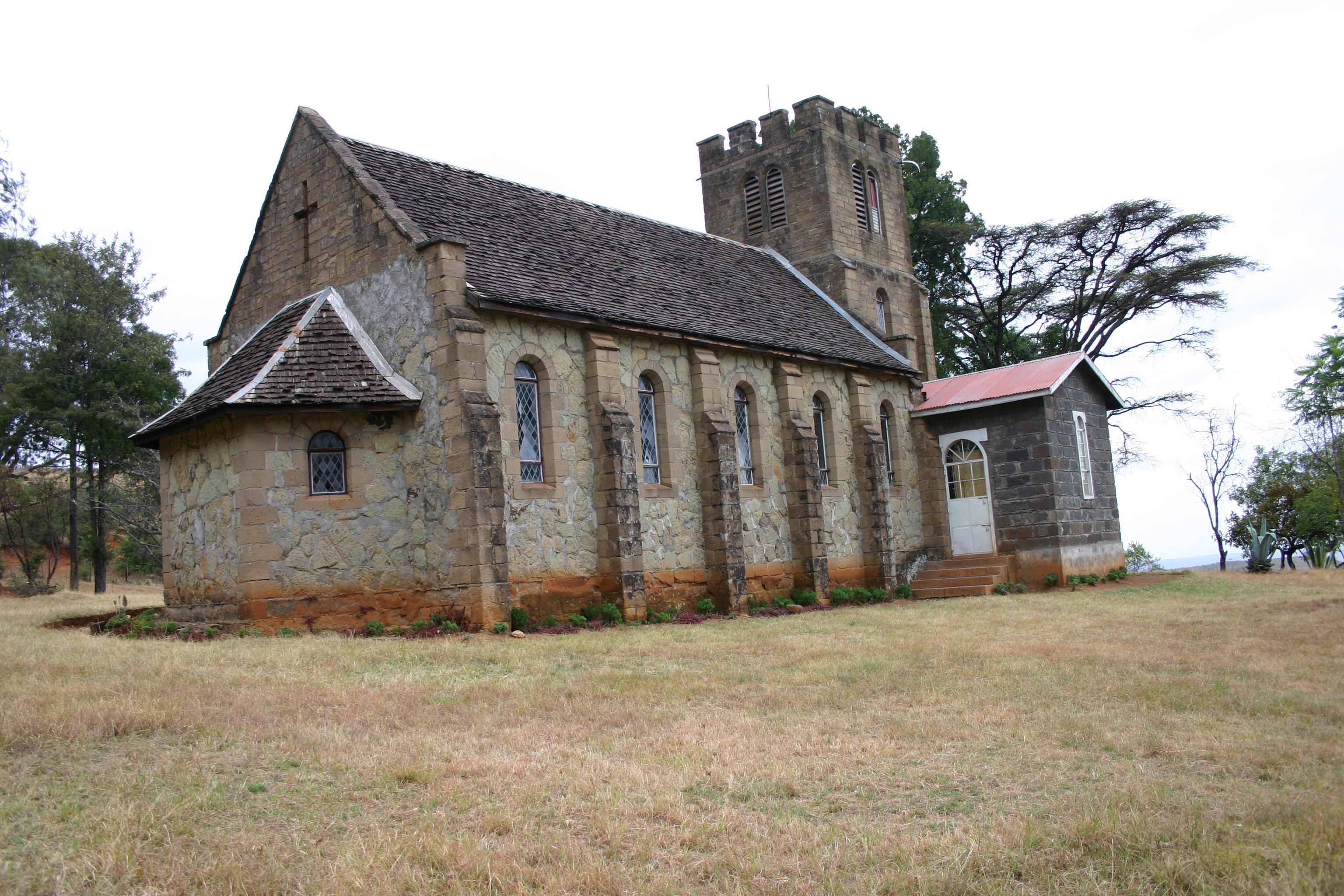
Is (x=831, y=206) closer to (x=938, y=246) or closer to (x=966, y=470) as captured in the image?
(x=966, y=470)

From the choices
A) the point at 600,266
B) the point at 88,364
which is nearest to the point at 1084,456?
the point at 600,266

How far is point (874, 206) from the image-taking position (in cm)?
3097

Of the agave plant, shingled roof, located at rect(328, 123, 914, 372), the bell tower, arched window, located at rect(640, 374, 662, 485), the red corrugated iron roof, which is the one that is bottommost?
the agave plant

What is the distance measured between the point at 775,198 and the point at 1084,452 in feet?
36.3

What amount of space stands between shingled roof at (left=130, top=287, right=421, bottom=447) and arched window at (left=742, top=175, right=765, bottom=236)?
15.5 m

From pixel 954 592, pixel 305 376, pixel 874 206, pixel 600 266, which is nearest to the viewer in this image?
pixel 305 376

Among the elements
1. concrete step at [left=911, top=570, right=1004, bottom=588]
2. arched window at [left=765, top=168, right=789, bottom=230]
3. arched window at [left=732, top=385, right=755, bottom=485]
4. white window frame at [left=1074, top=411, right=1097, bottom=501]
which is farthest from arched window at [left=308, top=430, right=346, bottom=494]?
white window frame at [left=1074, top=411, right=1097, bottom=501]

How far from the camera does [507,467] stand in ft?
54.2

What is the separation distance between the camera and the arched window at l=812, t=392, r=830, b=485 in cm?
2369

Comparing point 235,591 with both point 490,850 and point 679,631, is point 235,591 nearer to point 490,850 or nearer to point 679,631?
point 679,631

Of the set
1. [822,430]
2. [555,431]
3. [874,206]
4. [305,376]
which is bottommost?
[555,431]

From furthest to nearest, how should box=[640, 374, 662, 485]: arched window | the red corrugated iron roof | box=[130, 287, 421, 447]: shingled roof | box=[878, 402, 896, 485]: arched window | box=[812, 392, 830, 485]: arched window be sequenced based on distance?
box=[878, 402, 896, 485]: arched window, the red corrugated iron roof, box=[812, 392, 830, 485]: arched window, box=[640, 374, 662, 485]: arched window, box=[130, 287, 421, 447]: shingled roof

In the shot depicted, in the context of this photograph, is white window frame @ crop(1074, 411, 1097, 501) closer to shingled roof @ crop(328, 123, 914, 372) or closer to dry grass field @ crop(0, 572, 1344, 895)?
shingled roof @ crop(328, 123, 914, 372)

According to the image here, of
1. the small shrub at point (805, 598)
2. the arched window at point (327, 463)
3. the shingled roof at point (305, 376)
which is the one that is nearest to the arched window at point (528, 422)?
the shingled roof at point (305, 376)
